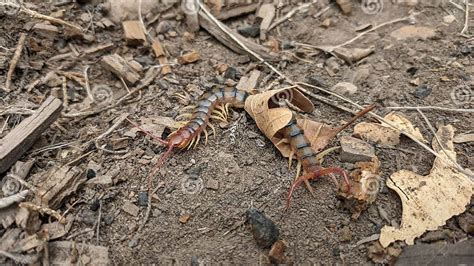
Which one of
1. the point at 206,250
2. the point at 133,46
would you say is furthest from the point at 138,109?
the point at 206,250

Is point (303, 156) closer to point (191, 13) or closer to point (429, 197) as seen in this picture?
point (429, 197)

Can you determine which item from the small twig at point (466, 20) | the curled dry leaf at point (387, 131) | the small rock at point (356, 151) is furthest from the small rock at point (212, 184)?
the small twig at point (466, 20)

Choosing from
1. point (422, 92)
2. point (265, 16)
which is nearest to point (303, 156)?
point (422, 92)

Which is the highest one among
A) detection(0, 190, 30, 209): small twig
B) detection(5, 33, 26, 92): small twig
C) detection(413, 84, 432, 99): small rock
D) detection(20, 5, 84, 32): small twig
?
detection(20, 5, 84, 32): small twig

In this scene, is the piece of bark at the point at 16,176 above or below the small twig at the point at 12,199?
below

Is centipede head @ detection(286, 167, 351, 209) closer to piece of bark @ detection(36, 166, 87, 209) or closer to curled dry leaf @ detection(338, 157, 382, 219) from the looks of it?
curled dry leaf @ detection(338, 157, 382, 219)

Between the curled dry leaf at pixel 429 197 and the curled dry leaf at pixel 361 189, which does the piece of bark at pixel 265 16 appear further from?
the curled dry leaf at pixel 429 197

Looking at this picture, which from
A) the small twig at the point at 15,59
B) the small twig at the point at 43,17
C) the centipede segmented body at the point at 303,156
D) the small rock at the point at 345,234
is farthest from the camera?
the small twig at the point at 43,17

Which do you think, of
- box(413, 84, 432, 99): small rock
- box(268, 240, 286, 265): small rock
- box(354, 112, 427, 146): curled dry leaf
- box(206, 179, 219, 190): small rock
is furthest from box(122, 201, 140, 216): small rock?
box(413, 84, 432, 99): small rock
